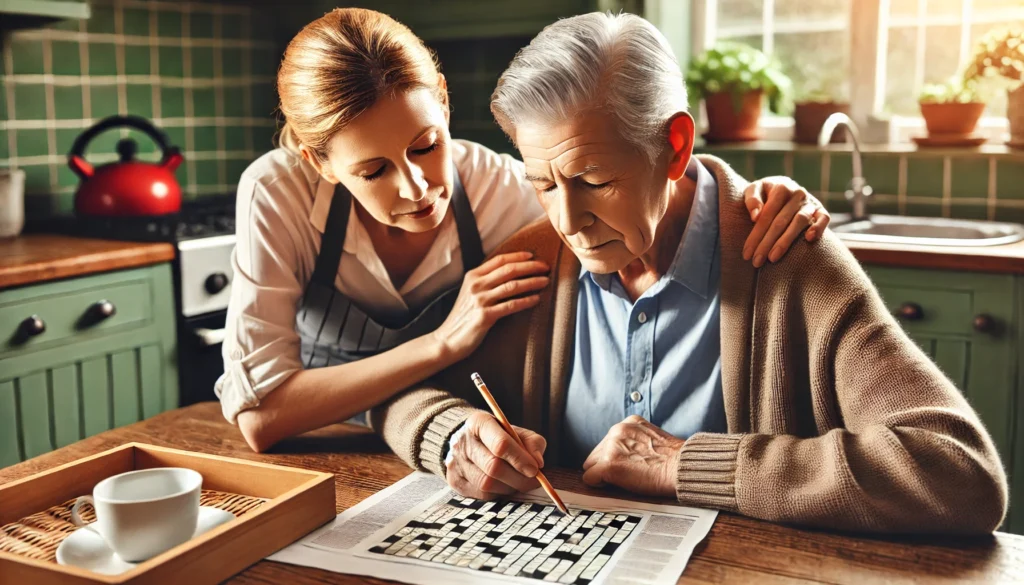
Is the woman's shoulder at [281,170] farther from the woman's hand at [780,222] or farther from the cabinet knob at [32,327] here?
the cabinet knob at [32,327]

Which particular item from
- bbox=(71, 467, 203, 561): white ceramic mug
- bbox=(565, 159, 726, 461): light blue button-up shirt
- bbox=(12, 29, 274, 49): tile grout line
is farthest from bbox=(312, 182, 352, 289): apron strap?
bbox=(12, 29, 274, 49): tile grout line

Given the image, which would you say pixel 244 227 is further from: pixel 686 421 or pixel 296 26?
pixel 296 26

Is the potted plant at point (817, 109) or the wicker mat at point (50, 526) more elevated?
the potted plant at point (817, 109)

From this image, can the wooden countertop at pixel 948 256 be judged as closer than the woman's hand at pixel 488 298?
No

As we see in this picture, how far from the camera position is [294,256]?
5.33ft

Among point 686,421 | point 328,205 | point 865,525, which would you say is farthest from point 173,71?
point 865,525

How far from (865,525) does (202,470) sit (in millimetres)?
799

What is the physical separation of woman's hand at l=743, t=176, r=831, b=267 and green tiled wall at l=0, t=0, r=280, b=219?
8.37 ft

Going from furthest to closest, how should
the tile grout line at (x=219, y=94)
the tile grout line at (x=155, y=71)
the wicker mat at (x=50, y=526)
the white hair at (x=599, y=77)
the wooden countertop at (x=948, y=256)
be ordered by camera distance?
the tile grout line at (x=219, y=94)
the tile grout line at (x=155, y=71)
the wooden countertop at (x=948, y=256)
the white hair at (x=599, y=77)
the wicker mat at (x=50, y=526)

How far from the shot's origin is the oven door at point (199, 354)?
9.25ft

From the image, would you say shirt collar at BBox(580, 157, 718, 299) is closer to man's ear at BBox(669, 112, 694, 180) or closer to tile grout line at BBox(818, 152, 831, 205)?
man's ear at BBox(669, 112, 694, 180)

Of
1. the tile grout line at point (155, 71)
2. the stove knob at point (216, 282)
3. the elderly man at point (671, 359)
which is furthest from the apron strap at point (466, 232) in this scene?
the tile grout line at point (155, 71)

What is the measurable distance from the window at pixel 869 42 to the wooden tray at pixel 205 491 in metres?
2.64

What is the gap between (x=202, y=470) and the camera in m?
1.21
